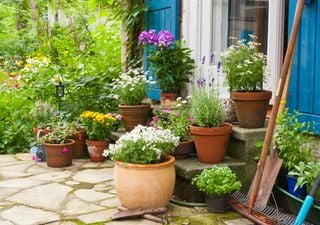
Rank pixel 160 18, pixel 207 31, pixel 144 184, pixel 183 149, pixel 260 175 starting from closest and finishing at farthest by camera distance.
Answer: pixel 260 175 → pixel 144 184 → pixel 183 149 → pixel 207 31 → pixel 160 18

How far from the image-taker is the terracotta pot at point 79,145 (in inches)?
184

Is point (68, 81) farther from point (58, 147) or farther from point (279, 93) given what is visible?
point (279, 93)

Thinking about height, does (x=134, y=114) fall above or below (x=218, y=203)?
above

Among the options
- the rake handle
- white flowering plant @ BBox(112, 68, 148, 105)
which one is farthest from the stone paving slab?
white flowering plant @ BBox(112, 68, 148, 105)

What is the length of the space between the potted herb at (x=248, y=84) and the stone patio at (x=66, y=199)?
763 mm

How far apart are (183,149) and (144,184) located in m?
0.62

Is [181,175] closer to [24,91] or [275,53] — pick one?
[275,53]

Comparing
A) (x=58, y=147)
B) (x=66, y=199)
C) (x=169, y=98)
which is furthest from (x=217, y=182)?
(x=58, y=147)

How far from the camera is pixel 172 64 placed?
434 centimetres

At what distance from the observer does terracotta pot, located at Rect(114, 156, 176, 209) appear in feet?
Answer: 9.60

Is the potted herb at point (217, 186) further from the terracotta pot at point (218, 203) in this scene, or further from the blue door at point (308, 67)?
the blue door at point (308, 67)

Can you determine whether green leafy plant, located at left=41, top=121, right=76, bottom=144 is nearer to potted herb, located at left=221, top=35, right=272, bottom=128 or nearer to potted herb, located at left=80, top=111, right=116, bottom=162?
potted herb, located at left=80, top=111, right=116, bottom=162

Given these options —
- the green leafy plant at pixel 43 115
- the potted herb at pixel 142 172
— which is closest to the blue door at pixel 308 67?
the potted herb at pixel 142 172

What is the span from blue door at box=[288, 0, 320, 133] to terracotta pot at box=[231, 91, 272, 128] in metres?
0.21
